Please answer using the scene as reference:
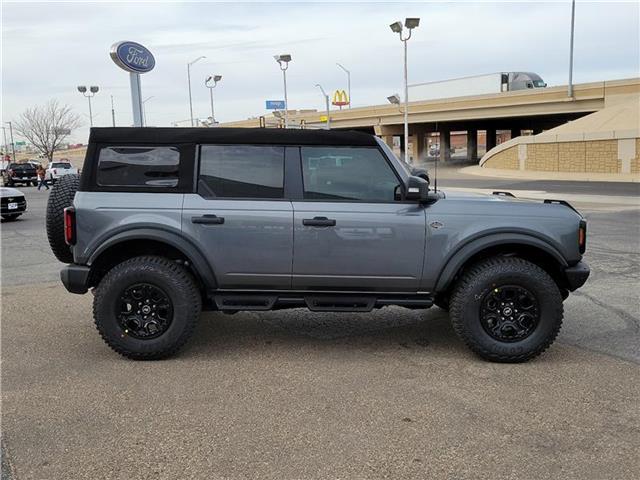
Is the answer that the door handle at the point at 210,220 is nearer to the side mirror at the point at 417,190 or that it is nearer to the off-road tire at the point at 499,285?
the side mirror at the point at 417,190

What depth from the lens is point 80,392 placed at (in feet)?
14.1

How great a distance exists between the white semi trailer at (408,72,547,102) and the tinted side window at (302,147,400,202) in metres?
52.3

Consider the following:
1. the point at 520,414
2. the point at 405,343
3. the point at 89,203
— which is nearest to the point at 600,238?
the point at 405,343

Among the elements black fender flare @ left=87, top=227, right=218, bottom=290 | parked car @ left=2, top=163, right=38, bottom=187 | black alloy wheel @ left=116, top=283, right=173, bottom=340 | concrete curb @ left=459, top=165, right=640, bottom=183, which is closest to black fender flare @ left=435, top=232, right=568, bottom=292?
black fender flare @ left=87, top=227, right=218, bottom=290

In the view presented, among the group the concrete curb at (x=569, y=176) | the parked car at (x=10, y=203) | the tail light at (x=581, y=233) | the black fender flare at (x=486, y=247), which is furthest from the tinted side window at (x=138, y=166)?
the concrete curb at (x=569, y=176)

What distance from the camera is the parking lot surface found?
3.29m

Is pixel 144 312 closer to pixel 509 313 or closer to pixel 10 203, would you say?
pixel 509 313

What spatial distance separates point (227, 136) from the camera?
4.98 metres

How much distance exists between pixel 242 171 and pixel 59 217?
1.72 m

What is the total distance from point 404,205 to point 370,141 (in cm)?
60

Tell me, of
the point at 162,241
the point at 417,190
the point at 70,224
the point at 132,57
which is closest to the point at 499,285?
the point at 417,190

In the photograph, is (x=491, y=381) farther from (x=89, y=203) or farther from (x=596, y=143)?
(x=596, y=143)

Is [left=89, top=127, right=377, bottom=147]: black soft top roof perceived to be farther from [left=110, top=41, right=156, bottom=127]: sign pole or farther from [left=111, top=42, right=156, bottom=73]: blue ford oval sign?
[left=111, top=42, right=156, bottom=73]: blue ford oval sign

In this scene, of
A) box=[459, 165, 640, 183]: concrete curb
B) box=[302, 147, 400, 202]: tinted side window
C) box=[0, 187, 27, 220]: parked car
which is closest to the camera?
box=[302, 147, 400, 202]: tinted side window
